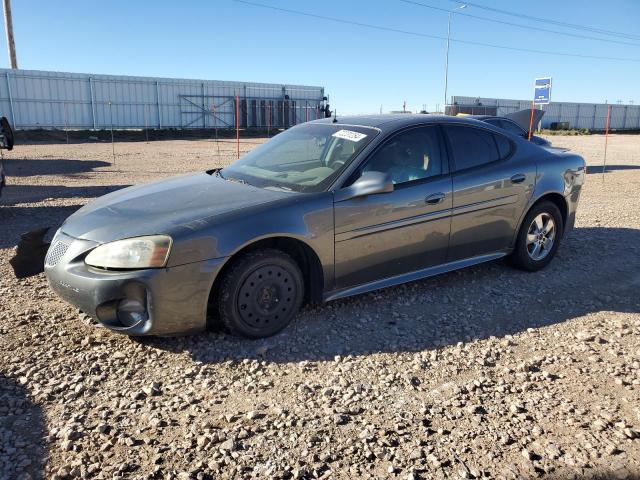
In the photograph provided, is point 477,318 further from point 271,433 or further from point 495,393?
point 271,433

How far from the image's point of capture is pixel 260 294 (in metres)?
3.83

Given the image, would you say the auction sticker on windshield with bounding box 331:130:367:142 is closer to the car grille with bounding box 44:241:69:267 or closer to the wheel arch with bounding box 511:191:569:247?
the wheel arch with bounding box 511:191:569:247

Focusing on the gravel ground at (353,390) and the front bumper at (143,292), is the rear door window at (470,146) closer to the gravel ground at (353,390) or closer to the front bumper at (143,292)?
the gravel ground at (353,390)

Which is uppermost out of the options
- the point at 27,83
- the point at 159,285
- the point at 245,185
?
the point at 27,83

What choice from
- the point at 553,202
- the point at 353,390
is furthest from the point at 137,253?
the point at 553,202

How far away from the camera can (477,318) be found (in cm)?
441

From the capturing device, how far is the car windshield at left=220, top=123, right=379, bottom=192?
4.28 meters

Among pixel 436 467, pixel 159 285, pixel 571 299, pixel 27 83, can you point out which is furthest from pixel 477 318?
pixel 27 83

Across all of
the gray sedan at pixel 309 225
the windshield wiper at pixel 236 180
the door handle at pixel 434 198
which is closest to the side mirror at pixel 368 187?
the gray sedan at pixel 309 225

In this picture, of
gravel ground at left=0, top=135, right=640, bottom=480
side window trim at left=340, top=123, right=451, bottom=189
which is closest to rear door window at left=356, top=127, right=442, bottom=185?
side window trim at left=340, top=123, right=451, bottom=189

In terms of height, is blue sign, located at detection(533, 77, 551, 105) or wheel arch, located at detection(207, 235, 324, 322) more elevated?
blue sign, located at detection(533, 77, 551, 105)

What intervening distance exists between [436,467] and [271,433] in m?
0.86

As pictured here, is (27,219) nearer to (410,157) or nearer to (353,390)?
(410,157)

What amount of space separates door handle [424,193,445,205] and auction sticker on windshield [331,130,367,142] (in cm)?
74
